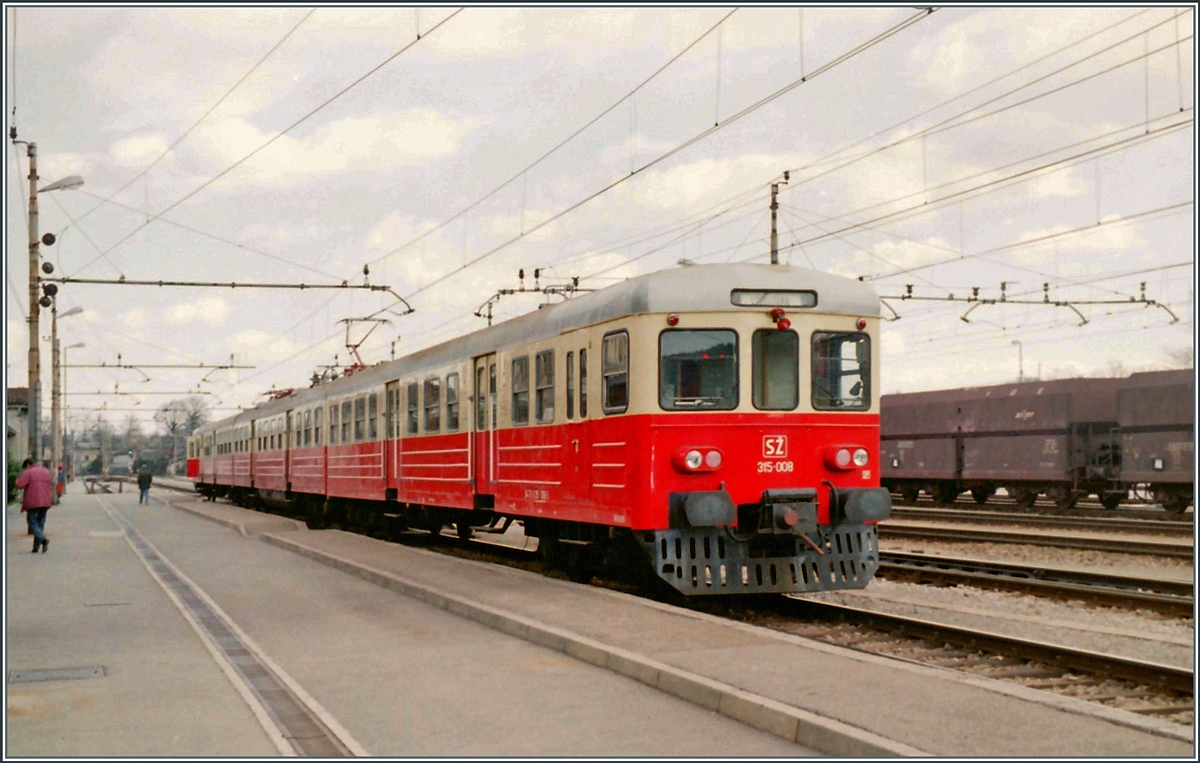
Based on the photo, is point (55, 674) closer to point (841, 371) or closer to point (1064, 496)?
point (841, 371)

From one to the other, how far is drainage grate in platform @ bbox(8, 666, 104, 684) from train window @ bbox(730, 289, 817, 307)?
259 inches

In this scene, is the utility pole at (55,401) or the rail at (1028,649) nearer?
the rail at (1028,649)

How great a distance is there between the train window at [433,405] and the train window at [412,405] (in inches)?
24.7

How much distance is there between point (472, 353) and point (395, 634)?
22.9 feet

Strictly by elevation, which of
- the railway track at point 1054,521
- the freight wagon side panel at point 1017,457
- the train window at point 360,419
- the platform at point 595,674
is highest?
the train window at point 360,419

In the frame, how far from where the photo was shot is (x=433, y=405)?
19.8 metres

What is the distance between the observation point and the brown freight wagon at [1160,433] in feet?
92.0

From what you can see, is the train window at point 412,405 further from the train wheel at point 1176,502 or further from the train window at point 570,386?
the train wheel at point 1176,502

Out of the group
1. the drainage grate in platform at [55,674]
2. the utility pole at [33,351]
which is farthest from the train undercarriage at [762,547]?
the utility pole at [33,351]

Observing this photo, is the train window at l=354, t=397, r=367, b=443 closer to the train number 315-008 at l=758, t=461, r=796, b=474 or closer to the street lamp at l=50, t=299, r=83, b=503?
the train number 315-008 at l=758, t=461, r=796, b=474

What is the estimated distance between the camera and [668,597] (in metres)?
13.4

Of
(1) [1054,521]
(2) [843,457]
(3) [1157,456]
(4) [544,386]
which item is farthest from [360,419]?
(3) [1157,456]

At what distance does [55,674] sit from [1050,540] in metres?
16.8

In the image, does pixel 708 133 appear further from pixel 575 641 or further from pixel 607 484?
pixel 575 641
